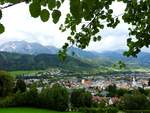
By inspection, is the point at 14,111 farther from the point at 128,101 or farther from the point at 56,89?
the point at 128,101

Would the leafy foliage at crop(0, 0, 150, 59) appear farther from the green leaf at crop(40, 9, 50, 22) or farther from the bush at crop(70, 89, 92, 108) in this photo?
the bush at crop(70, 89, 92, 108)

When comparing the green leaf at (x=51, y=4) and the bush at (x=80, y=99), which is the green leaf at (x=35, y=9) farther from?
the bush at (x=80, y=99)

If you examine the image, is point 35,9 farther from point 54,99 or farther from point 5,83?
point 5,83

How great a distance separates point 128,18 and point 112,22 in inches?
19.6

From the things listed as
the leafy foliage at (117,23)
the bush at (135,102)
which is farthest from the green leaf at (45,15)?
the bush at (135,102)

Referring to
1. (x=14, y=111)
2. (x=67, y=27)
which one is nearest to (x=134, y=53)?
(x=67, y=27)

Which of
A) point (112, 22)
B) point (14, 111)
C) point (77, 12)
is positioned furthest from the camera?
point (14, 111)

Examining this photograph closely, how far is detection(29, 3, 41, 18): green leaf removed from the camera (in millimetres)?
3158

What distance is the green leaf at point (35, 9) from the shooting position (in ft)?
10.4

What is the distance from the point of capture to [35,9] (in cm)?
317

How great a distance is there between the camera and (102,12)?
27.2ft

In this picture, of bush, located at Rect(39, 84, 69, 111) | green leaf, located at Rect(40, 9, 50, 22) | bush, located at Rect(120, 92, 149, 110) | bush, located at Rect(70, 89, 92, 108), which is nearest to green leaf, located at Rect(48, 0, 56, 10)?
green leaf, located at Rect(40, 9, 50, 22)

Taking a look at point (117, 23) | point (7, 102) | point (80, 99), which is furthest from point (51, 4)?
point (80, 99)

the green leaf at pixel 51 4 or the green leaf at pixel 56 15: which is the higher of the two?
the green leaf at pixel 51 4
